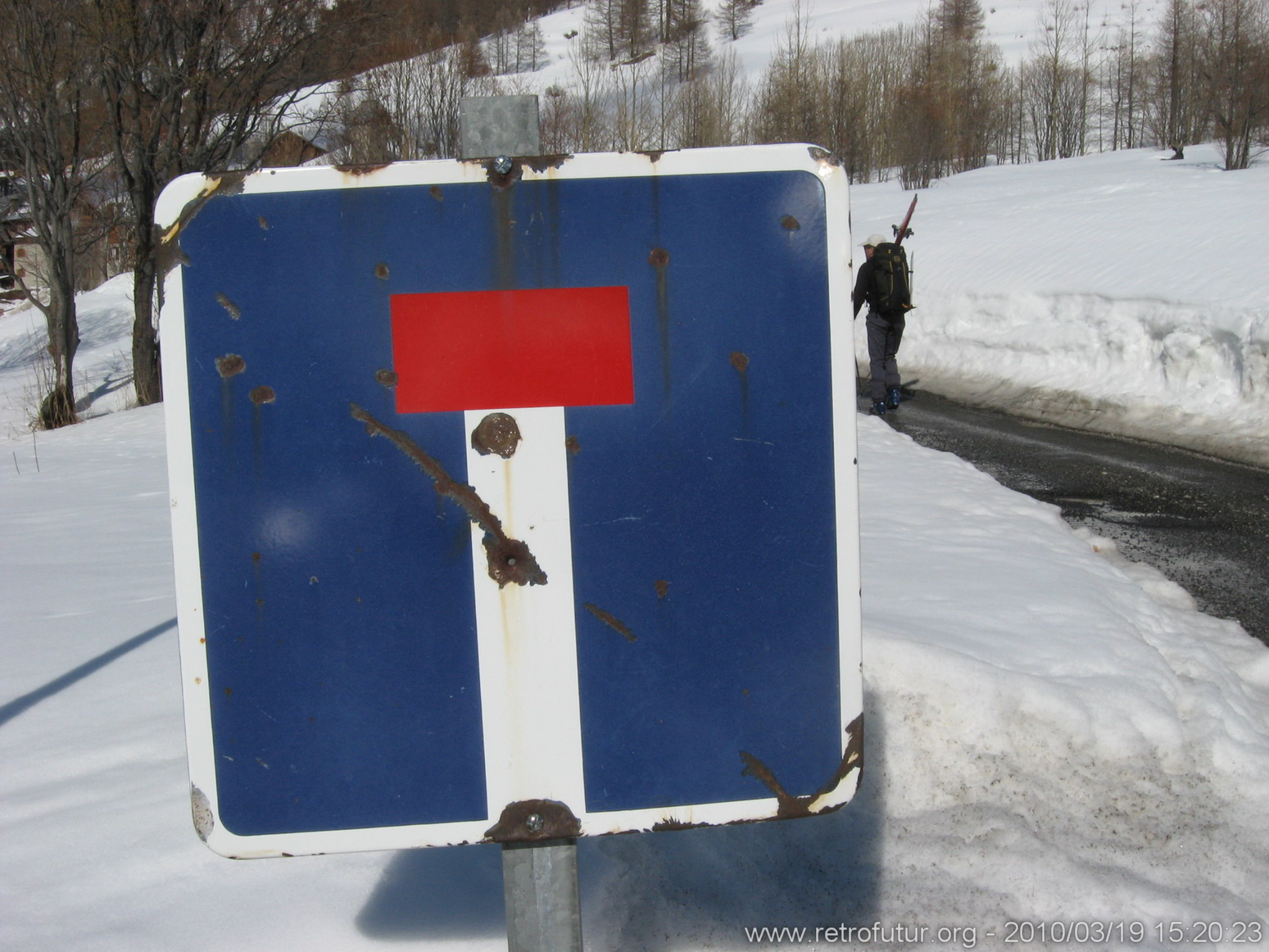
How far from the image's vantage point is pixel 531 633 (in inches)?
47.3

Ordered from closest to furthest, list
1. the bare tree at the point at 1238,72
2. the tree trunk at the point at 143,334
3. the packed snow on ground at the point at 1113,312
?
the packed snow on ground at the point at 1113,312 < the tree trunk at the point at 143,334 < the bare tree at the point at 1238,72

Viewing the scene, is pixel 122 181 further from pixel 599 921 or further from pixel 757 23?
pixel 757 23

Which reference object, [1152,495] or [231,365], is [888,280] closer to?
[1152,495]

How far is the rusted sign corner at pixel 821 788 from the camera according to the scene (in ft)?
4.06

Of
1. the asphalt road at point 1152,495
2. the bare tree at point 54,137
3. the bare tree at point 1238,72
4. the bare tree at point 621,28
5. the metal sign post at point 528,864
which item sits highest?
the bare tree at point 621,28

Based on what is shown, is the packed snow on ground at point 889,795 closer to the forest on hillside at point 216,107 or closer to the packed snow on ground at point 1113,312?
the forest on hillside at point 216,107

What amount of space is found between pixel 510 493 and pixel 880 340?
10.1 meters

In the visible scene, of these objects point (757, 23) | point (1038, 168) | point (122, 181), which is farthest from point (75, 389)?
point (757, 23)

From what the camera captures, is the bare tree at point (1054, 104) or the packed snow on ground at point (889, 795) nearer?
the packed snow on ground at point (889, 795)

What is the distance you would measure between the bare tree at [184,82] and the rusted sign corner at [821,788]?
1429cm

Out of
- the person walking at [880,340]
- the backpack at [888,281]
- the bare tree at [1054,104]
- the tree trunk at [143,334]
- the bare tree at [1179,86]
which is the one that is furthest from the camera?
the bare tree at [1054,104]

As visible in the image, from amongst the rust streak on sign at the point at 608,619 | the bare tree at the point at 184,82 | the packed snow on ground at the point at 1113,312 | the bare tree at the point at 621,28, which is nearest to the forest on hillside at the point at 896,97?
the bare tree at the point at 184,82

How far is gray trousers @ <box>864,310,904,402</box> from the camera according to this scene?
35.1 feet

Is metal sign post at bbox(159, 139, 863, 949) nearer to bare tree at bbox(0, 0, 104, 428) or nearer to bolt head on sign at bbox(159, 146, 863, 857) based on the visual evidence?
bolt head on sign at bbox(159, 146, 863, 857)
